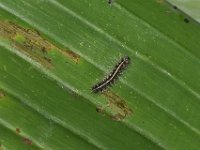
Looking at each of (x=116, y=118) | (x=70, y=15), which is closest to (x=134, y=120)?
(x=116, y=118)

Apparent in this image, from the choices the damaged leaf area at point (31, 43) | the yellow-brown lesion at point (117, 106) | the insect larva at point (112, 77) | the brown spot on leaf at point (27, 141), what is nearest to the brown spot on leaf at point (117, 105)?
the yellow-brown lesion at point (117, 106)

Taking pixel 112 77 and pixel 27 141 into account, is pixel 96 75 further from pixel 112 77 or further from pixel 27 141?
pixel 27 141

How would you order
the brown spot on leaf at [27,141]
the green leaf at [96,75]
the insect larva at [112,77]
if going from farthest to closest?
1. the insect larva at [112,77]
2. the green leaf at [96,75]
3. the brown spot on leaf at [27,141]

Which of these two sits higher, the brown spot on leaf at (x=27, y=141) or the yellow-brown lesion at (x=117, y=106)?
the yellow-brown lesion at (x=117, y=106)

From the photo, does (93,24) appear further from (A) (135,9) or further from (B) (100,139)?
(B) (100,139)

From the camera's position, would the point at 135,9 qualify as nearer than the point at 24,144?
No

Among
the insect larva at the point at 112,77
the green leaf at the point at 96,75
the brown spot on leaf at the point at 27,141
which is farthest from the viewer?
the insect larva at the point at 112,77

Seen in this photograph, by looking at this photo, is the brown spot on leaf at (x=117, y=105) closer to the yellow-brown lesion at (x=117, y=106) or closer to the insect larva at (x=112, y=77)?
the yellow-brown lesion at (x=117, y=106)
